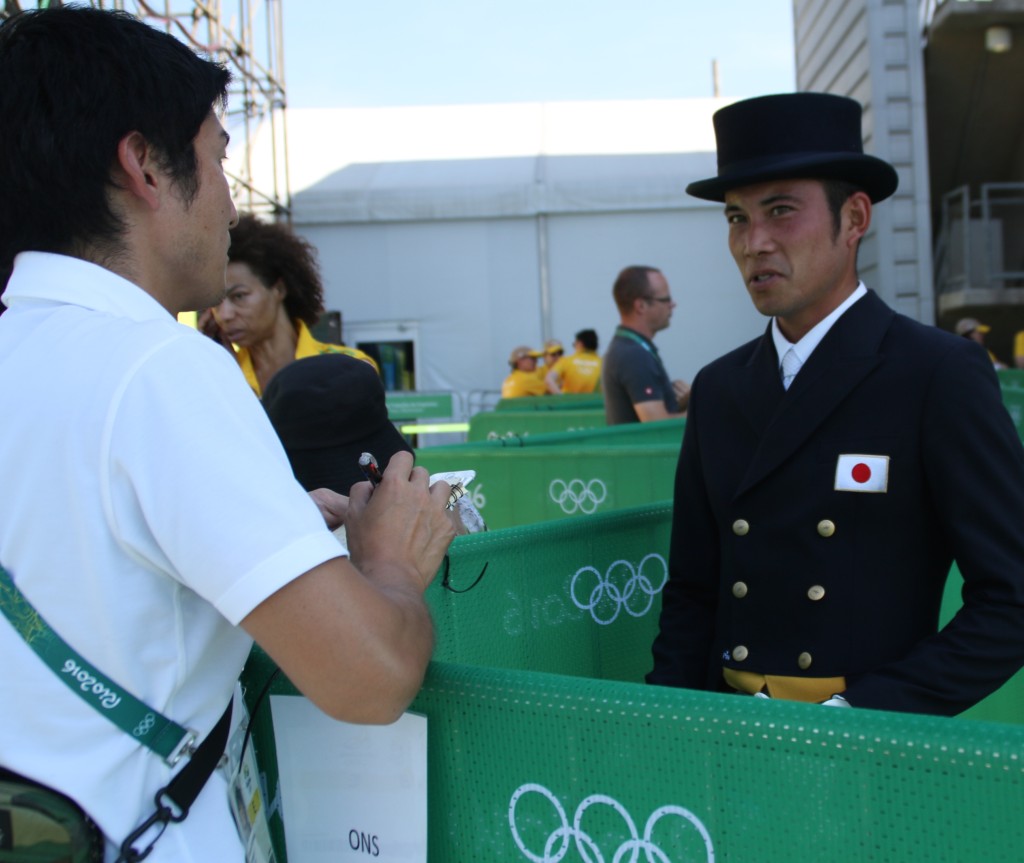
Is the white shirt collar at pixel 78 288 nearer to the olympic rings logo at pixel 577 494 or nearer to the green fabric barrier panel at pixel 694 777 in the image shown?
the green fabric barrier panel at pixel 694 777

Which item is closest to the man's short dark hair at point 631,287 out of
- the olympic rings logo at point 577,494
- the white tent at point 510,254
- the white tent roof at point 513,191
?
the olympic rings logo at point 577,494

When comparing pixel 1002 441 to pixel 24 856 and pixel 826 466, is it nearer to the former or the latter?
pixel 826 466

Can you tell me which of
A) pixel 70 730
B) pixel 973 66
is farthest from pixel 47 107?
pixel 973 66

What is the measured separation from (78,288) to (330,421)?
1214 mm

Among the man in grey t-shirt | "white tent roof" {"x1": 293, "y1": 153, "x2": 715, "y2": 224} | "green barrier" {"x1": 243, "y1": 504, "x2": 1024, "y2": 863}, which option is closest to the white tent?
"white tent roof" {"x1": 293, "y1": 153, "x2": 715, "y2": 224}

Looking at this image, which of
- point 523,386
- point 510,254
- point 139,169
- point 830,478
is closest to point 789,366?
point 830,478

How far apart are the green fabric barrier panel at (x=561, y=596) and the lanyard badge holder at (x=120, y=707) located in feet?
3.35

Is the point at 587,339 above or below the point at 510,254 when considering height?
below

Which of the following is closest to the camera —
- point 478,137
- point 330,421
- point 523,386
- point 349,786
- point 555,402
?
point 349,786

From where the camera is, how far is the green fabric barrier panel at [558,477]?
15.3 ft

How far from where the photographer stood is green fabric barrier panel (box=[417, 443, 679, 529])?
15.3 ft

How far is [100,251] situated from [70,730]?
0.55 metres

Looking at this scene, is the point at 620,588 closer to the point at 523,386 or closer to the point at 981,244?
the point at 523,386

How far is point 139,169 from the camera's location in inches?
47.8
